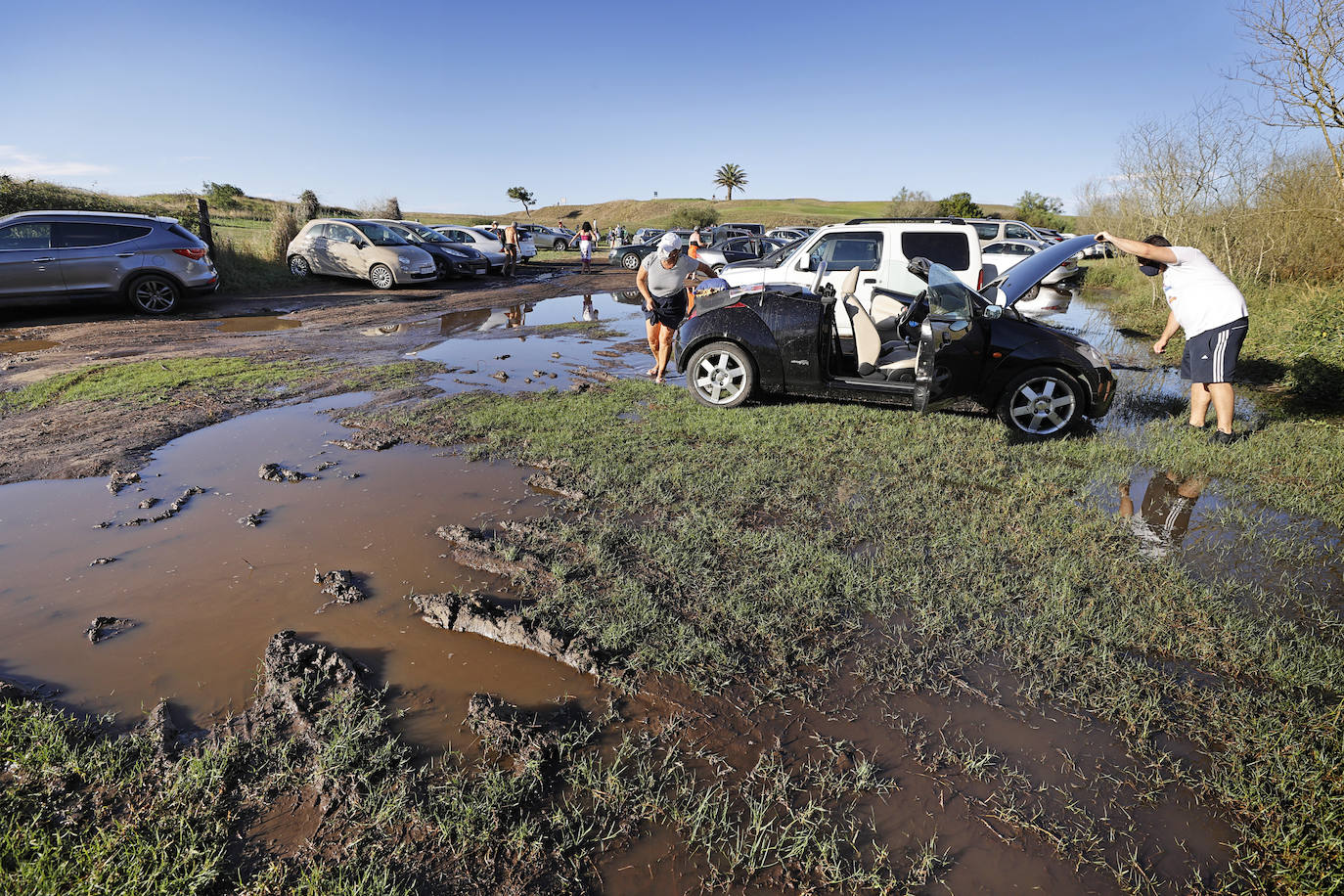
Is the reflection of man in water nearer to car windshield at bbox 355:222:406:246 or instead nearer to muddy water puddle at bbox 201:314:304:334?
muddy water puddle at bbox 201:314:304:334

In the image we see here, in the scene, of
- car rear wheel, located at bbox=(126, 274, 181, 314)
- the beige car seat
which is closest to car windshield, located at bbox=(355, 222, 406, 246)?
car rear wheel, located at bbox=(126, 274, 181, 314)

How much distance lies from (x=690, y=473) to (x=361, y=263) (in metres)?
15.2

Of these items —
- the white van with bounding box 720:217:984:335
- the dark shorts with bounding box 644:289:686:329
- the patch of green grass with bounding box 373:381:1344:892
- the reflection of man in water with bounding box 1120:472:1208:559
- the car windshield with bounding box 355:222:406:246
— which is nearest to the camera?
the patch of green grass with bounding box 373:381:1344:892

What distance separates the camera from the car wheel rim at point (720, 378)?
6.63 m

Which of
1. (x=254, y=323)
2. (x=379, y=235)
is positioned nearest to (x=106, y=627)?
(x=254, y=323)

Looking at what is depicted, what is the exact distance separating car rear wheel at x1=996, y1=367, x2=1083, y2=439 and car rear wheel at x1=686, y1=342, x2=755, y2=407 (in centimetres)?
247

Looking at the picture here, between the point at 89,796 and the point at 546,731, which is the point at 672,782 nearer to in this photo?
the point at 546,731

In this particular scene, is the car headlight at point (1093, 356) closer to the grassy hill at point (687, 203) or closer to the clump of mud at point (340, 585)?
the clump of mud at point (340, 585)

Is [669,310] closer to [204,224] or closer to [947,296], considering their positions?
[947,296]

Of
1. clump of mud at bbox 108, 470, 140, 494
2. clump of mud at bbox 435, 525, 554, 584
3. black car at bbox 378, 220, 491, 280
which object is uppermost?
black car at bbox 378, 220, 491, 280

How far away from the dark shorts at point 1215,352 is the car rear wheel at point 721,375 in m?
4.07

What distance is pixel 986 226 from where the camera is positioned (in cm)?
1897

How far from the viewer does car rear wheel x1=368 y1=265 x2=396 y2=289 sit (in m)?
16.6

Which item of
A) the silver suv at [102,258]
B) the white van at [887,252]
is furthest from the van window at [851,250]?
the silver suv at [102,258]
